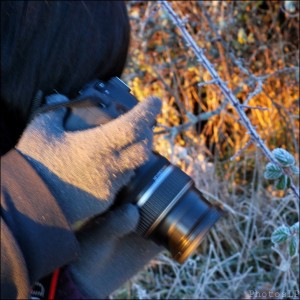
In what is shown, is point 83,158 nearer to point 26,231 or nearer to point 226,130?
point 26,231

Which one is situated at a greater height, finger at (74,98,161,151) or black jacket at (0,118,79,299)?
finger at (74,98,161,151)

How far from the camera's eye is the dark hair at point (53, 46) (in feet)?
3.05

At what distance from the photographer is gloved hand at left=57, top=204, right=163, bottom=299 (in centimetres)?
97

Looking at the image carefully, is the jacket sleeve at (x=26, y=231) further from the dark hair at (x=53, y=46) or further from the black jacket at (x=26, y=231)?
the dark hair at (x=53, y=46)

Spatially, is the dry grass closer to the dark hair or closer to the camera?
the camera

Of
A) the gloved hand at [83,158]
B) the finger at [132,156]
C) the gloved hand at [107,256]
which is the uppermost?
the finger at [132,156]

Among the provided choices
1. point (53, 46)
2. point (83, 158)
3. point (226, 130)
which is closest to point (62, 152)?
point (83, 158)

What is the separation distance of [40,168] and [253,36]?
2098 millimetres

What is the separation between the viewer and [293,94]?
8.83ft

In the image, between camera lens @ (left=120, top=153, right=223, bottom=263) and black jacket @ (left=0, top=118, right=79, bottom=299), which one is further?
camera lens @ (left=120, top=153, right=223, bottom=263)

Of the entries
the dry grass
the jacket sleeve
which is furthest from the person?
the dry grass

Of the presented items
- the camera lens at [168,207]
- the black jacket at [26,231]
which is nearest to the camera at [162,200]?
the camera lens at [168,207]

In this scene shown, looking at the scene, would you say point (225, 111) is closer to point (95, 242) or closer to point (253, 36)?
point (253, 36)

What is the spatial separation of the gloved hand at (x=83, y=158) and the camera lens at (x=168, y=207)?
11cm
